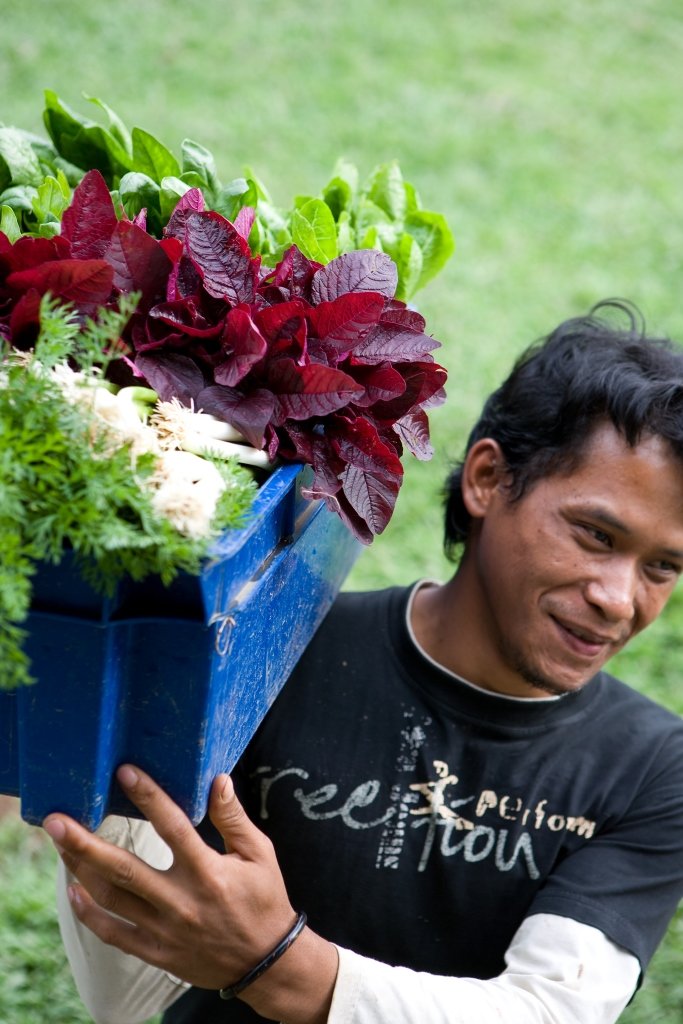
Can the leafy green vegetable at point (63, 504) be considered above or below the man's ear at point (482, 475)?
above

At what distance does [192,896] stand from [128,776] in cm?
17

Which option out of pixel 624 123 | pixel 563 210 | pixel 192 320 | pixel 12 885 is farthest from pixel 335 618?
Result: pixel 624 123

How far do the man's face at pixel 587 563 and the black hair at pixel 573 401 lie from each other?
0.11 feet

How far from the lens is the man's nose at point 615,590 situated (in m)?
1.84

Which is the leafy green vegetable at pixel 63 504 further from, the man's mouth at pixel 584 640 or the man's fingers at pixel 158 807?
the man's mouth at pixel 584 640

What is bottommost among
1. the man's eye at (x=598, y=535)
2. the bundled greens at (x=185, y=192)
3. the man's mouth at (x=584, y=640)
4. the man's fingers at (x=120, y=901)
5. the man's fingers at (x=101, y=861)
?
the man's fingers at (x=120, y=901)

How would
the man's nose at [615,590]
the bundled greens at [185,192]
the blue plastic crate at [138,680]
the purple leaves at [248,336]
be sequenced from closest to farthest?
the blue plastic crate at [138,680] < the purple leaves at [248,336] < the bundled greens at [185,192] < the man's nose at [615,590]

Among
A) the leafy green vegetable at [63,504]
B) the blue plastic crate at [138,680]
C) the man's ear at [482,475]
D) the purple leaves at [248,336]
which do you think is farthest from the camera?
the man's ear at [482,475]

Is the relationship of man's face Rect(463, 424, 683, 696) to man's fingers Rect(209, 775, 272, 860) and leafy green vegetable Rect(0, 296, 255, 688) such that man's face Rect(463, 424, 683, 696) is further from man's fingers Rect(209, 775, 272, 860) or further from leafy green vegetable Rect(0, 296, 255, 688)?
leafy green vegetable Rect(0, 296, 255, 688)

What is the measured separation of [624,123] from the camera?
23.2 ft

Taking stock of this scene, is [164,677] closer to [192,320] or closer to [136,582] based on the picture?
[136,582]

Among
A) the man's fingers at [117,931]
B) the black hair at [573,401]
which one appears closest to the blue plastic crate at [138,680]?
the man's fingers at [117,931]

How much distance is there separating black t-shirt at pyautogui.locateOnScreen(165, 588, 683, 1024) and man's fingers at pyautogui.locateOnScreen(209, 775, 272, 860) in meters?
0.49

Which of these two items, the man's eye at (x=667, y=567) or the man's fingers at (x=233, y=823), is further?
the man's eye at (x=667, y=567)
